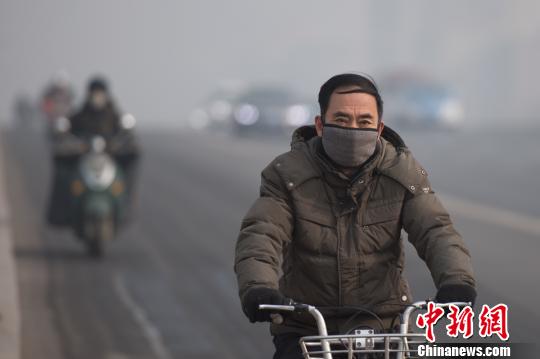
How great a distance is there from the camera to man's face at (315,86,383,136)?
535 cm

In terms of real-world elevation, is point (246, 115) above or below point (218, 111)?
above

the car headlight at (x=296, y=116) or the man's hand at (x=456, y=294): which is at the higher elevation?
the man's hand at (x=456, y=294)

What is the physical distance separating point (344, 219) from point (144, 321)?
758 cm

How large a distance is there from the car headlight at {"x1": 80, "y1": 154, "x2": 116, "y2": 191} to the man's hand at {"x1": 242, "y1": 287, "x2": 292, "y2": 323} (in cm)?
1145

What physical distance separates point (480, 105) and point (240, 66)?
3824 centimetres

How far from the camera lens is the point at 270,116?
44.1 m

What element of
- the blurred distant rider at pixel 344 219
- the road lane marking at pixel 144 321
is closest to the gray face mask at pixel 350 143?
the blurred distant rider at pixel 344 219

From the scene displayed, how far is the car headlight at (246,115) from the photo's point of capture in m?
44.2

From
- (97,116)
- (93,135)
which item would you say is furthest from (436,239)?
(97,116)

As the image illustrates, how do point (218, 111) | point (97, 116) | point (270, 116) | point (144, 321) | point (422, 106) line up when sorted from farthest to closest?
point (218, 111) → point (422, 106) → point (270, 116) → point (97, 116) → point (144, 321)

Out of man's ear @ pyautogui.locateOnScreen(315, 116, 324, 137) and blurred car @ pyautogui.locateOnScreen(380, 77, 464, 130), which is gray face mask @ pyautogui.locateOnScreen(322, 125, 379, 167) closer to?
man's ear @ pyautogui.locateOnScreen(315, 116, 324, 137)

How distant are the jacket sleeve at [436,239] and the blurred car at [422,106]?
39967 mm

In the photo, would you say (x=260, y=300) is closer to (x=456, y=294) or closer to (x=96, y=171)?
(x=456, y=294)

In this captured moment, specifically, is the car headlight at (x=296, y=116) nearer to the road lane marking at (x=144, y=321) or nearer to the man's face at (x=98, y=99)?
the man's face at (x=98, y=99)
